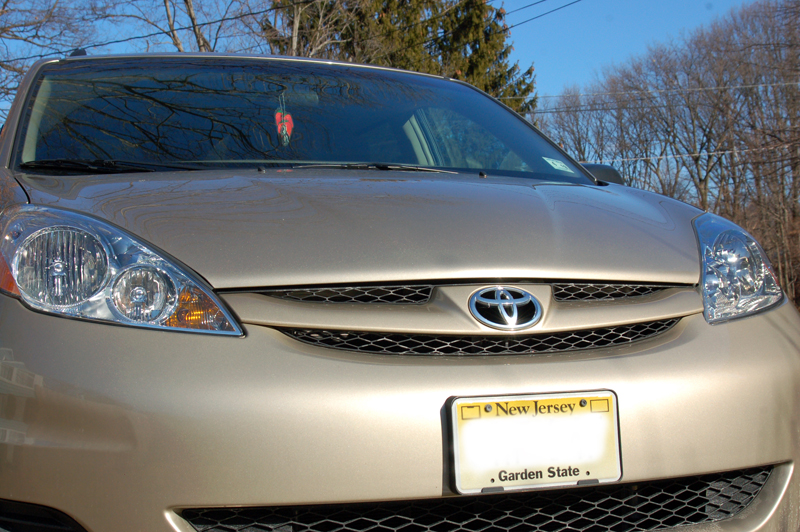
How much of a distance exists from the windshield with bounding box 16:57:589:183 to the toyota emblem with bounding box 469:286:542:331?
34.7 inches

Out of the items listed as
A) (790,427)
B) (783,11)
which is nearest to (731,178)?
(783,11)

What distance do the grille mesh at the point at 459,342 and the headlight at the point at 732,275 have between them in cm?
27

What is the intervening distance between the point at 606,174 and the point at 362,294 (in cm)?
148

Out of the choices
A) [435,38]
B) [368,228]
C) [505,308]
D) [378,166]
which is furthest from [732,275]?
Result: [435,38]

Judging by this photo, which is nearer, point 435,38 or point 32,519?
point 32,519

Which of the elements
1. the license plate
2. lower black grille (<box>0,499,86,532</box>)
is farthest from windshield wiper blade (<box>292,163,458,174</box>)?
lower black grille (<box>0,499,86,532</box>)

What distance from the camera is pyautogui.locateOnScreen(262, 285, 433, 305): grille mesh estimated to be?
1379 millimetres

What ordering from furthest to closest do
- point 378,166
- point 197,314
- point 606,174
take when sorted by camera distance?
point 606,174 → point 378,166 → point 197,314

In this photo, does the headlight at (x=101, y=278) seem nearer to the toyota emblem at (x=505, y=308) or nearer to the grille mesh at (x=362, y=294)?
the grille mesh at (x=362, y=294)

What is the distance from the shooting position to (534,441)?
129 cm

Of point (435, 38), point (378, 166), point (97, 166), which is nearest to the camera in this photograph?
point (97, 166)

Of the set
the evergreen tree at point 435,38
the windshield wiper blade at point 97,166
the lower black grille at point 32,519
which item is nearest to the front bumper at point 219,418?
the lower black grille at point 32,519

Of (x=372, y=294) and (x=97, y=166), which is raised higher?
(x=97, y=166)

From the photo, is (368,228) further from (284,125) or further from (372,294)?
(284,125)
